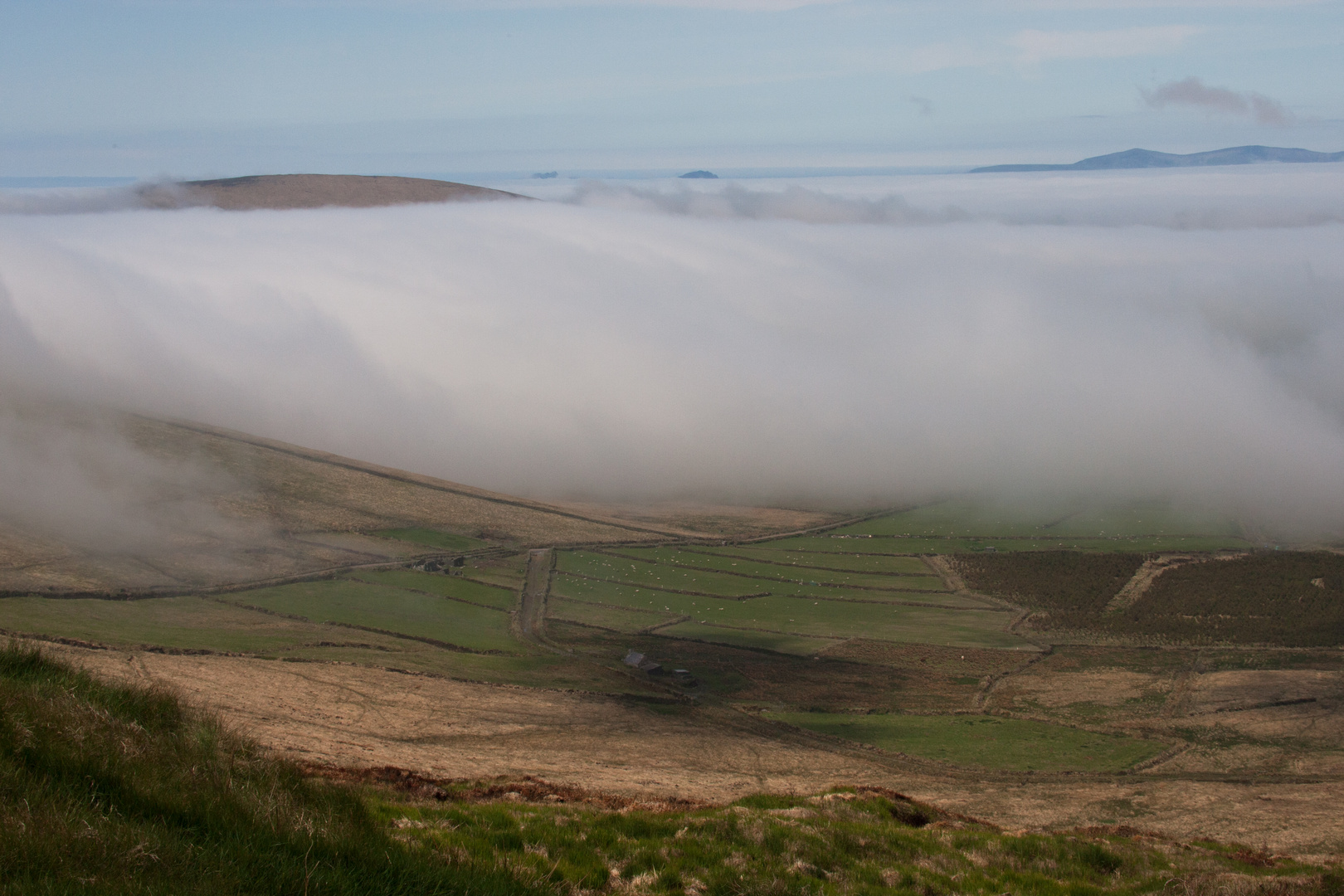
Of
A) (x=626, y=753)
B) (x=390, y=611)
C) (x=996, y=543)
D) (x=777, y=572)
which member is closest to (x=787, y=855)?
(x=626, y=753)

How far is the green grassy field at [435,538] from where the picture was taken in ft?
296

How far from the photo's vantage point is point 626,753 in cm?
3903

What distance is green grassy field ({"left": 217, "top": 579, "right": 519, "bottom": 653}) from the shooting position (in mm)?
63188

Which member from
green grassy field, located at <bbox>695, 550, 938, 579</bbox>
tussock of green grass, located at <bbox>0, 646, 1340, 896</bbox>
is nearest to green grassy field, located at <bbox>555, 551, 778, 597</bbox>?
green grassy field, located at <bbox>695, 550, 938, 579</bbox>

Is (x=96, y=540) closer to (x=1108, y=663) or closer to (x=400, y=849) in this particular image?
(x=1108, y=663)

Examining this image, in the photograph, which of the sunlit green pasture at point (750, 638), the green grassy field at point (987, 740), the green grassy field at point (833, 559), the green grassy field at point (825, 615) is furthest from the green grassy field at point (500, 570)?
the green grassy field at point (987, 740)

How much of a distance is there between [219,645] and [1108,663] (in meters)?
53.0

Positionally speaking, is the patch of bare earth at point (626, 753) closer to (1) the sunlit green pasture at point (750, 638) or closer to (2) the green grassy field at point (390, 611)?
(2) the green grassy field at point (390, 611)

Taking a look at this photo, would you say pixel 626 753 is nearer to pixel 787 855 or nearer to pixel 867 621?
pixel 787 855

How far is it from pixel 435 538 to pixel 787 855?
8178 centimetres

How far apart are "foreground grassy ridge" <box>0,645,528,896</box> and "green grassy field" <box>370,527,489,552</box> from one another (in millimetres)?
80052

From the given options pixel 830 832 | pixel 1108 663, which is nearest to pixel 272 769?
pixel 830 832

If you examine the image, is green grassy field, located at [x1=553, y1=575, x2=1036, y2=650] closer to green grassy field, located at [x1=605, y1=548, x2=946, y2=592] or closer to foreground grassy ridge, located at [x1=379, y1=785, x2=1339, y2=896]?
green grassy field, located at [x1=605, y1=548, x2=946, y2=592]

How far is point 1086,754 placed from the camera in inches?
1802
